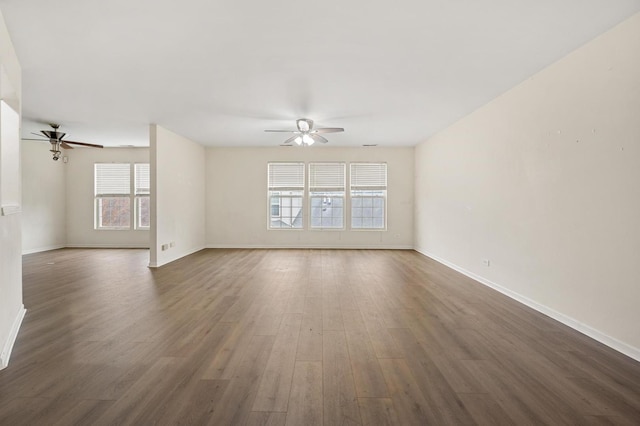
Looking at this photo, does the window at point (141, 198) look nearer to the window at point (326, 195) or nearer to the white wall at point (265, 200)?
the white wall at point (265, 200)

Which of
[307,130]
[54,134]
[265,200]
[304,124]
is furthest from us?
[265,200]

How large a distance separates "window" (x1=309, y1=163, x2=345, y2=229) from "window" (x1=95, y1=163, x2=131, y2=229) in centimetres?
519

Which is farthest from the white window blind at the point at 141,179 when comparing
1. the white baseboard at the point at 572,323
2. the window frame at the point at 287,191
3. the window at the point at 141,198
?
the white baseboard at the point at 572,323

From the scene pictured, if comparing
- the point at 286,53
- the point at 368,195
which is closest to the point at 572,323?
the point at 286,53

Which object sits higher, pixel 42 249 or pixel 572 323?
pixel 42 249

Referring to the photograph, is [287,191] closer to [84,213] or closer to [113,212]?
[113,212]

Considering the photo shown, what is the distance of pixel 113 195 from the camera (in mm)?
8703

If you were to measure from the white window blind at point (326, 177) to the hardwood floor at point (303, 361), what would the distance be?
14.6 feet

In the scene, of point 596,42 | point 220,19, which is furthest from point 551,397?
point 220,19

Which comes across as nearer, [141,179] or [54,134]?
[54,134]

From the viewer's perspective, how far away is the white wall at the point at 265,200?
837cm

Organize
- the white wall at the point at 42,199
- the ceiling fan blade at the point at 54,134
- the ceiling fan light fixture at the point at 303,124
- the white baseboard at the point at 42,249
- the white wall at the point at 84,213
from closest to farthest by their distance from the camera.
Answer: the ceiling fan light fixture at the point at 303,124 < the ceiling fan blade at the point at 54,134 < the white baseboard at the point at 42,249 < the white wall at the point at 42,199 < the white wall at the point at 84,213

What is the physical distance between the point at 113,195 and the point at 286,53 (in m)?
7.88

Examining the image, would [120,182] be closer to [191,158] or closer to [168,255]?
[191,158]
